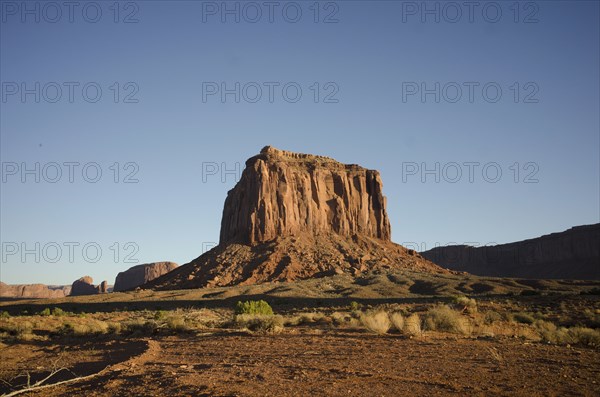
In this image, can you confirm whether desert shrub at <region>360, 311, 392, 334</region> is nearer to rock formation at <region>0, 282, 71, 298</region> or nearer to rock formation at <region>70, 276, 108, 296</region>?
rock formation at <region>70, 276, 108, 296</region>

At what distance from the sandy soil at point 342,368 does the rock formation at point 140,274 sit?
169 m

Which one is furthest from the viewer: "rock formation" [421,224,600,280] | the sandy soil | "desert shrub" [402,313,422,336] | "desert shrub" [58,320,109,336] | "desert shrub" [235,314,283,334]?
"rock formation" [421,224,600,280]

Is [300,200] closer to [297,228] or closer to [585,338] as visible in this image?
[297,228]

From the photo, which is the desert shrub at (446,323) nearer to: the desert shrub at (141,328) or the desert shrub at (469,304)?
the desert shrub at (469,304)

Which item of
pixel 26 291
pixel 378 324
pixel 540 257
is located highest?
pixel 540 257

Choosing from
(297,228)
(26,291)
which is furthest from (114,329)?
(26,291)

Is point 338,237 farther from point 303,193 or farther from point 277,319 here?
point 277,319

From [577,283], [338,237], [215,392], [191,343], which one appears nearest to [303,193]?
[338,237]

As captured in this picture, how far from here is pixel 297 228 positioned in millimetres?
93812

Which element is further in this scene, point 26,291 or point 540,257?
point 26,291

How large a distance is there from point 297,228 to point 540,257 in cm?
7239

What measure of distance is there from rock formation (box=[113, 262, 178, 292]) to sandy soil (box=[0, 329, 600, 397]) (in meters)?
169

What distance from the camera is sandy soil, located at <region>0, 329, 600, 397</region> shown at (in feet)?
28.9

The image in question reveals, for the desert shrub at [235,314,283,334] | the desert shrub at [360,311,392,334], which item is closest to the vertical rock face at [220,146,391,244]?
the desert shrub at [235,314,283,334]
